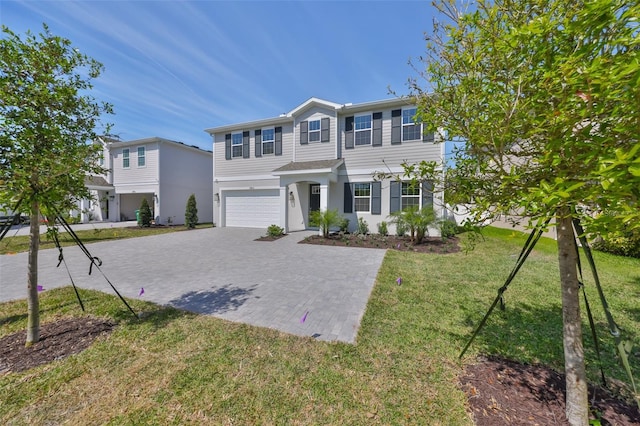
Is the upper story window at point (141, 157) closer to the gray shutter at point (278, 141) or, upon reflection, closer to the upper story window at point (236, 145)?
the upper story window at point (236, 145)

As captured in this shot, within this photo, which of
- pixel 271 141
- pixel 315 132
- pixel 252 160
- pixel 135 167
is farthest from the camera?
pixel 135 167

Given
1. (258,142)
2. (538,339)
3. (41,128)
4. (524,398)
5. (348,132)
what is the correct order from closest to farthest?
1. (524,398)
2. (41,128)
3. (538,339)
4. (348,132)
5. (258,142)

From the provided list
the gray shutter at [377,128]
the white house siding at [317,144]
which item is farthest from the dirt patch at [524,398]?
the white house siding at [317,144]

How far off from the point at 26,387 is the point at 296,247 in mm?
7909

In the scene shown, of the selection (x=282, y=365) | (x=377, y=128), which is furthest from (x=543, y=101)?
(x=377, y=128)

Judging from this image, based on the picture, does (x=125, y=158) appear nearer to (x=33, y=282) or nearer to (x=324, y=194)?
(x=324, y=194)

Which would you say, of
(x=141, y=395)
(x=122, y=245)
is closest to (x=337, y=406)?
(x=141, y=395)

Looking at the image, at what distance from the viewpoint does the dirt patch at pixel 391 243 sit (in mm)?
9562

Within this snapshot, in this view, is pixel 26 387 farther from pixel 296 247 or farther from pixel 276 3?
pixel 276 3

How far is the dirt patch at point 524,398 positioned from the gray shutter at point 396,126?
36.8ft

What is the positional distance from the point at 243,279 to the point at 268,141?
11.4m

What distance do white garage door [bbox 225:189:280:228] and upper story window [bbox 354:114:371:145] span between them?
5.91 meters

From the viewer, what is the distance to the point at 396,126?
41.0 ft

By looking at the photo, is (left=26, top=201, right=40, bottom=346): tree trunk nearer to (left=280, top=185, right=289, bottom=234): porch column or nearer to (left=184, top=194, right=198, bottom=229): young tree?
(left=280, top=185, right=289, bottom=234): porch column
